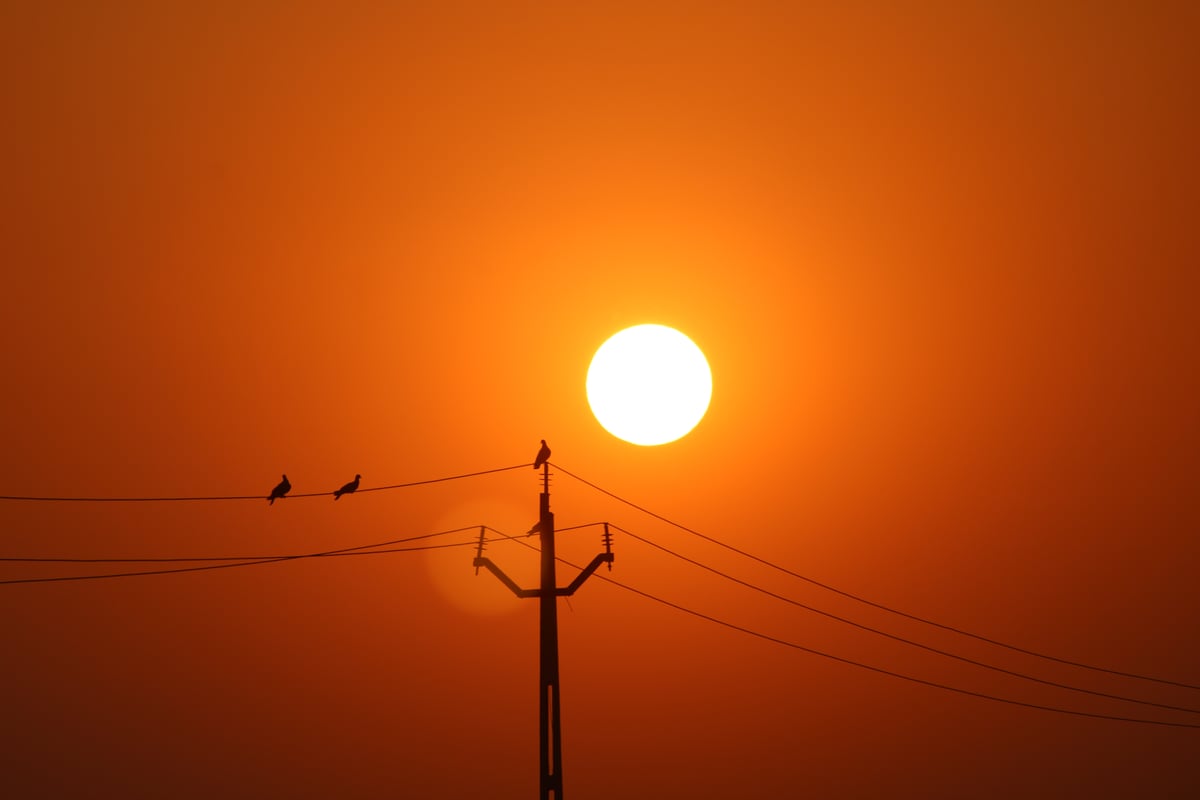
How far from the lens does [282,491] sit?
2303 centimetres

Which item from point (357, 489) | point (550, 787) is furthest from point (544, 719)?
point (357, 489)

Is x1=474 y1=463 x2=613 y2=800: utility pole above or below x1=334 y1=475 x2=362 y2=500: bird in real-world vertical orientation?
below

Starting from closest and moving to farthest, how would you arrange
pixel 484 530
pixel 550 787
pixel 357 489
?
pixel 550 787 < pixel 484 530 < pixel 357 489

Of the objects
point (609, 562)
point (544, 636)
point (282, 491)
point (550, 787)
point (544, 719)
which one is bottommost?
point (550, 787)

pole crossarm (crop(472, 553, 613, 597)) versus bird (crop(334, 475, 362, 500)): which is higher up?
bird (crop(334, 475, 362, 500))

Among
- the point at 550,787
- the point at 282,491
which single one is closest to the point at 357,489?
the point at 282,491

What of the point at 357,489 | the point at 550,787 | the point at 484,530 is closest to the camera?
the point at 550,787

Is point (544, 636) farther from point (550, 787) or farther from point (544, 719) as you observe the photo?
point (550, 787)

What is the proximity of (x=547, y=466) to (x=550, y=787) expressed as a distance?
7.24 meters

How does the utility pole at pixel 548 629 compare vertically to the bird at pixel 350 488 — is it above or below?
below

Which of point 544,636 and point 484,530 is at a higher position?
point 484,530

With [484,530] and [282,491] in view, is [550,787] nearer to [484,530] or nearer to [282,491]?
[484,530]

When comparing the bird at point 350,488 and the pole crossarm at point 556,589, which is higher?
the bird at point 350,488

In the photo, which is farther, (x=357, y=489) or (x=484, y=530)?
(x=357, y=489)
